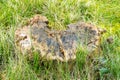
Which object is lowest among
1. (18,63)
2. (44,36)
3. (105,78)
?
(105,78)

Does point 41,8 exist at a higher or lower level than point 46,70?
higher

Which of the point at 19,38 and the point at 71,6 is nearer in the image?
the point at 19,38

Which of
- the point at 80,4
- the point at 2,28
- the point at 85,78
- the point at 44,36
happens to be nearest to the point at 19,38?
the point at 44,36

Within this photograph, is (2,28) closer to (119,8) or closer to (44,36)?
(44,36)

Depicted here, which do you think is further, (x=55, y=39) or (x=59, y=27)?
(x=59, y=27)

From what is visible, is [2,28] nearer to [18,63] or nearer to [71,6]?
[18,63]

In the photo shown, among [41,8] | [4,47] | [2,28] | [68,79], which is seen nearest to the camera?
[68,79]

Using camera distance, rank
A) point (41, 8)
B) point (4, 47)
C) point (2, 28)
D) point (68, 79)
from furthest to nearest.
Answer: point (41, 8), point (2, 28), point (4, 47), point (68, 79)

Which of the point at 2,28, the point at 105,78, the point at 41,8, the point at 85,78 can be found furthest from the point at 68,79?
the point at 41,8
